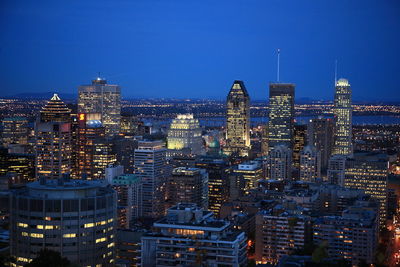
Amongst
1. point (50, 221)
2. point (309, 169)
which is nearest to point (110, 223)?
point (50, 221)

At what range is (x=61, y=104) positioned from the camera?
6234 centimetres

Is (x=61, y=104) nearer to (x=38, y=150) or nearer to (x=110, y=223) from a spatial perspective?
(x=38, y=150)

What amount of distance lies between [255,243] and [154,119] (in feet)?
257

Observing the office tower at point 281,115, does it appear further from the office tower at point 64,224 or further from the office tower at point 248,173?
the office tower at point 64,224

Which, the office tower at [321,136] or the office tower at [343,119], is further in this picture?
the office tower at [343,119]

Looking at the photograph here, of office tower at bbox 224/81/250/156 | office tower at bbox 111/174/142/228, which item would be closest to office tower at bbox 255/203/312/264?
office tower at bbox 111/174/142/228

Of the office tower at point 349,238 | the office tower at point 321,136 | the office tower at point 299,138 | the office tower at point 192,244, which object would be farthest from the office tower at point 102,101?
the office tower at point 192,244

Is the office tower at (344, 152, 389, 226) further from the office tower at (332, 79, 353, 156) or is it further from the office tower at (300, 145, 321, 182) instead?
the office tower at (332, 79, 353, 156)

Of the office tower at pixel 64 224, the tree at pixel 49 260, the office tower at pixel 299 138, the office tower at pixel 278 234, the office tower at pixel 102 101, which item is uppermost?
the office tower at pixel 102 101

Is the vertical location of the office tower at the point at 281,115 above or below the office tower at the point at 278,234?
above

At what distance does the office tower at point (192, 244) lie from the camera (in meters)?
23.0

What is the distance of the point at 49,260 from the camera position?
1861 centimetres

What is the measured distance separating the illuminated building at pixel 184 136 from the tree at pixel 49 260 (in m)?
Result: 51.8

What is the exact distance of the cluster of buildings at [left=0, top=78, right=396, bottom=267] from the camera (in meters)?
20.8
